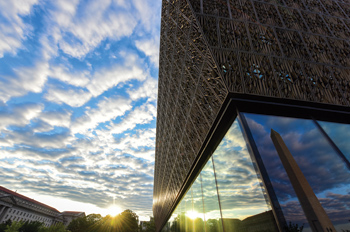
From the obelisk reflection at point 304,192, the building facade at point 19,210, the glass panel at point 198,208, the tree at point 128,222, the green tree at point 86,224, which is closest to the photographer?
the obelisk reflection at point 304,192

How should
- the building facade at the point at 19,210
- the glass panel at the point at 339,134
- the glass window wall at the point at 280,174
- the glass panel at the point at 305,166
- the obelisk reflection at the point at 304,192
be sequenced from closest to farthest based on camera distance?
the obelisk reflection at the point at 304,192 → the glass panel at the point at 305,166 → the glass window wall at the point at 280,174 → the glass panel at the point at 339,134 → the building facade at the point at 19,210

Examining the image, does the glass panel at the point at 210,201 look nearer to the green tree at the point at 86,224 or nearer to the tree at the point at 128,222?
the tree at the point at 128,222

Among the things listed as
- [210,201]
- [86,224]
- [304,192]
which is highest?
[86,224]

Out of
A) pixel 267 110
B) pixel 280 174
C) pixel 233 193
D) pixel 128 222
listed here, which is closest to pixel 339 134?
pixel 267 110

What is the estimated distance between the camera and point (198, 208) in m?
11.6

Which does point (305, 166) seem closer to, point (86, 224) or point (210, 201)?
point (210, 201)

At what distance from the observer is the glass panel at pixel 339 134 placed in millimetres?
6530

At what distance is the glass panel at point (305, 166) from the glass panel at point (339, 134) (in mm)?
501

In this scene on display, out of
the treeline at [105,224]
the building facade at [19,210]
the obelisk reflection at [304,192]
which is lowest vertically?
the obelisk reflection at [304,192]

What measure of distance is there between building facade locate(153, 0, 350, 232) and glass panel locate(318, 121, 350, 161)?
55 mm

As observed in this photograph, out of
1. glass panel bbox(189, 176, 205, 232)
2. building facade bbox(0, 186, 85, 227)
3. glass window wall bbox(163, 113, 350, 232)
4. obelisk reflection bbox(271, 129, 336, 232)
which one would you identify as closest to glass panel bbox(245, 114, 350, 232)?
glass window wall bbox(163, 113, 350, 232)

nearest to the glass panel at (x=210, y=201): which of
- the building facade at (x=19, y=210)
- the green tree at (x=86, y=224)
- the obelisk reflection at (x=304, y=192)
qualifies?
the obelisk reflection at (x=304, y=192)

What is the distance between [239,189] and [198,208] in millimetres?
6378

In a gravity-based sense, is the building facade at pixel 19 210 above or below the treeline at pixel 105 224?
above
